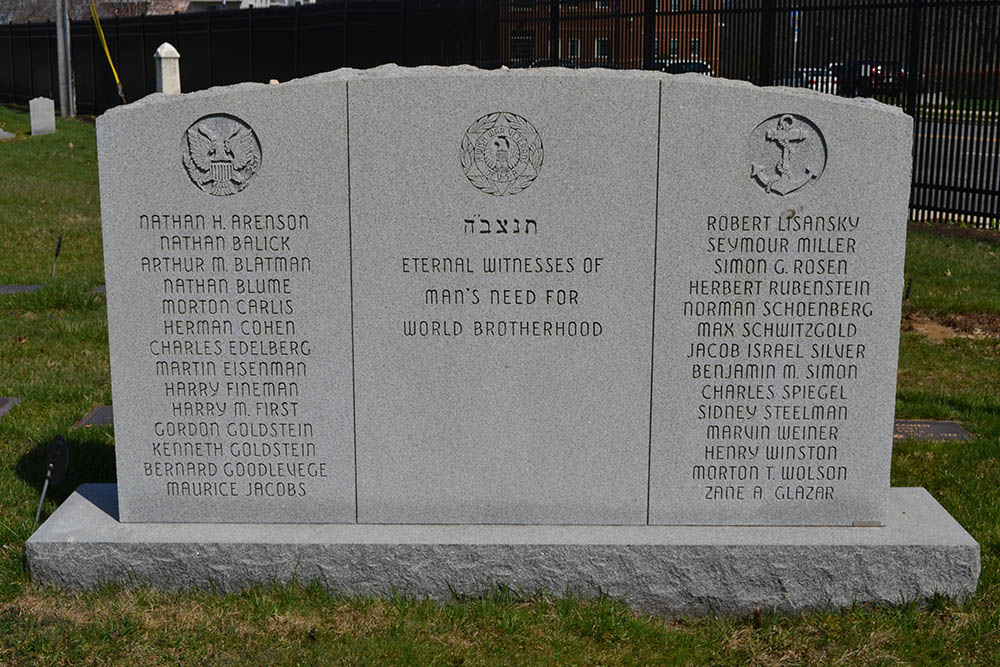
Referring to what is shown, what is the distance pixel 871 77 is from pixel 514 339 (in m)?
11.4

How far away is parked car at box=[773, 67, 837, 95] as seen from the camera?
49.4ft

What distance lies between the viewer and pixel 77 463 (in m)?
6.00

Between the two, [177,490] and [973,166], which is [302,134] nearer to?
[177,490]

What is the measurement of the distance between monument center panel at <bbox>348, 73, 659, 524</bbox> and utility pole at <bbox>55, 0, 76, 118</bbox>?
29394mm

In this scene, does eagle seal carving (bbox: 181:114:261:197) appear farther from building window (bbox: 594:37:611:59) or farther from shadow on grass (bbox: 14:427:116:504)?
building window (bbox: 594:37:611:59)

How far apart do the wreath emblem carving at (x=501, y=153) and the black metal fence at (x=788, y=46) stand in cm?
1044

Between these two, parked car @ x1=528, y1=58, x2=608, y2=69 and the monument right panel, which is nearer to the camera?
the monument right panel

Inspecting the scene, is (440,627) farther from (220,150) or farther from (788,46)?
(788,46)

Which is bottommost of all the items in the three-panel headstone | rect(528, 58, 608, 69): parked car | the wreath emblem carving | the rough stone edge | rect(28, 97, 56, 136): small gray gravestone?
the three-panel headstone

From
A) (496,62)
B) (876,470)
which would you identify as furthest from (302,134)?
(496,62)

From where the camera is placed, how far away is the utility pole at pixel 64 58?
3078cm

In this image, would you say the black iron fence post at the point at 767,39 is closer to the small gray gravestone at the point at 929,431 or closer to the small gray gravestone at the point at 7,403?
the small gray gravestone at the point at 929,431

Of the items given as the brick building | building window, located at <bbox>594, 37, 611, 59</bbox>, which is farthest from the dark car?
building window, located at <bbox>594, 37, 611, 59</bbox>

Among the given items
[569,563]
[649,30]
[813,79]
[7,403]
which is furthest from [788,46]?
[569,563]
